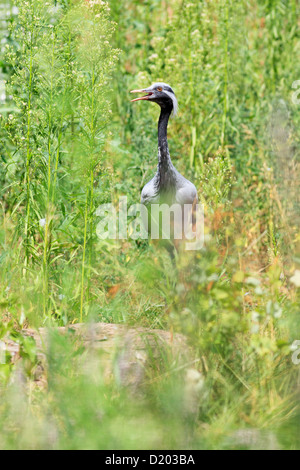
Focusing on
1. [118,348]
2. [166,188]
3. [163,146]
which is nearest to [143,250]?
[166,188]

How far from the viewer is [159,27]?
22.9 feet

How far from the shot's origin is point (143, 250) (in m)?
4.89

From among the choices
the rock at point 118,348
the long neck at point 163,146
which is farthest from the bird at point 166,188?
the rock at point 118,348

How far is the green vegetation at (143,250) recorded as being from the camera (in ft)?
9.73

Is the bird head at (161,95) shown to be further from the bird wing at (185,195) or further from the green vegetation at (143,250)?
the bird wing at (185,195)

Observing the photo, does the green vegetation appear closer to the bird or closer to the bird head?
the bird

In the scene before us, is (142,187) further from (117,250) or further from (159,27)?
(159,27)

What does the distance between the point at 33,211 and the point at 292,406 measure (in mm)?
1893

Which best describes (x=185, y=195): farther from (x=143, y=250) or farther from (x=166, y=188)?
(x=143, y=250)

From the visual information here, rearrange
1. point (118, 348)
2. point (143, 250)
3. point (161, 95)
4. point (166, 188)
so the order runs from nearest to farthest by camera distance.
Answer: point (118, 348) < point (166, 188) < point (143, 250) < point (161, 95)

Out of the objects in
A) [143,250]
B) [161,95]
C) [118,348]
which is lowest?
[118,348]

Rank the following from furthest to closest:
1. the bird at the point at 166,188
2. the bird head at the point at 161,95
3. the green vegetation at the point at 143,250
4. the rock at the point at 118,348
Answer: the bird head at the point at 161,95
the bird at the point at 166,188
the rock at the point at 118,348
the green vegetation at the point at 143,250

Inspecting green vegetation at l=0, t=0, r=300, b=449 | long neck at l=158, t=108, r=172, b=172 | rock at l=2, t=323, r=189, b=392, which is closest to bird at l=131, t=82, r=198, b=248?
long neck at l=158, t=108, r=172, b=172
